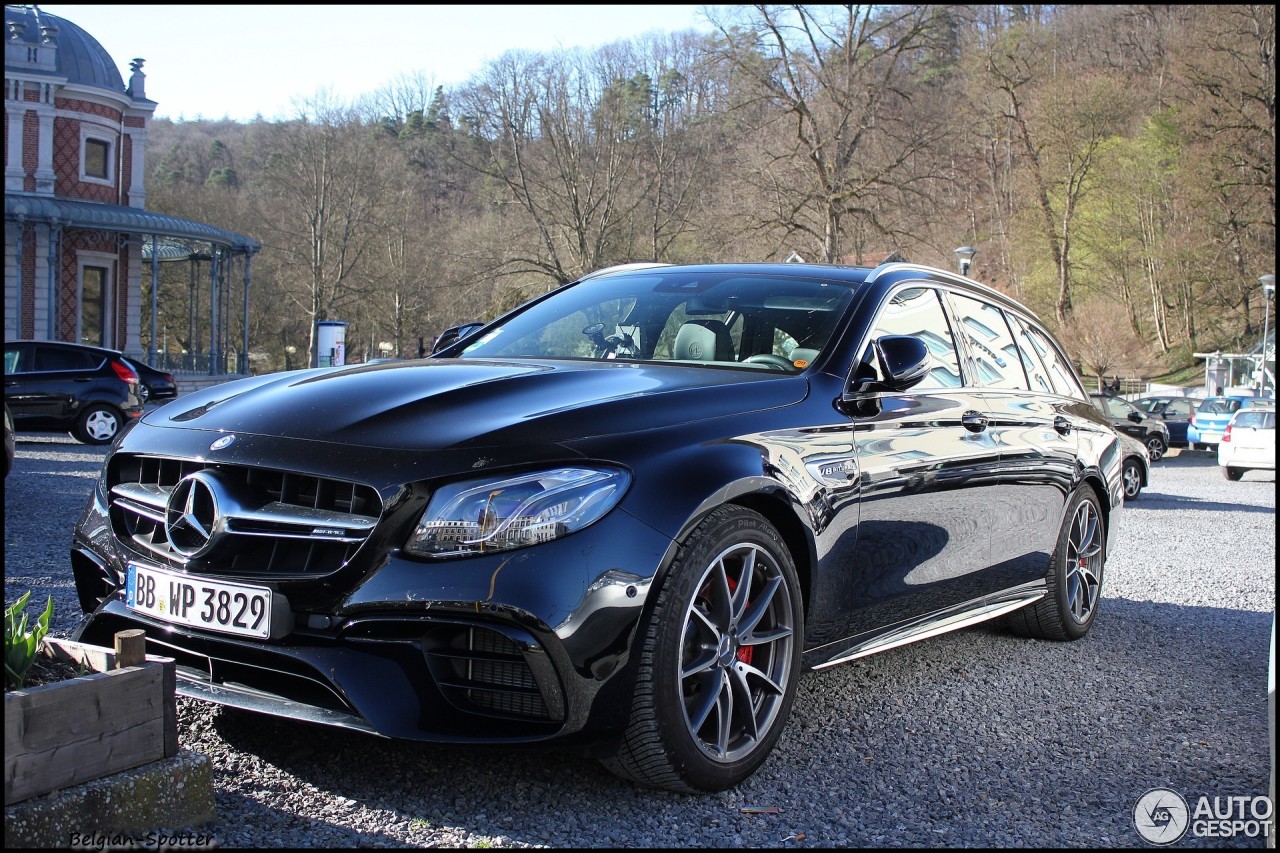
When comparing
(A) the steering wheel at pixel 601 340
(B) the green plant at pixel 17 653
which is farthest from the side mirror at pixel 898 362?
(B) the green plant at pixel 17 653

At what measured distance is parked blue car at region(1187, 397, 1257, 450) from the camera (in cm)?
3045

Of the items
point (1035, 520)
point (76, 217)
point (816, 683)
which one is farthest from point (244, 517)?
point (76, 217)

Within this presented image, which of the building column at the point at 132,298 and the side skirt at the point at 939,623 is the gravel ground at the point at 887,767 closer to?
the side skirt at the point at 939,623

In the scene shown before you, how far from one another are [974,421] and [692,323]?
3.81 ft

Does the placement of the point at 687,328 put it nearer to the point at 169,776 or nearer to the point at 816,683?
the point at 816,683

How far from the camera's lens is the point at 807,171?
3291 cm

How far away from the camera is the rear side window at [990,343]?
4.93m

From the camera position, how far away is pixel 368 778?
3.21 meters

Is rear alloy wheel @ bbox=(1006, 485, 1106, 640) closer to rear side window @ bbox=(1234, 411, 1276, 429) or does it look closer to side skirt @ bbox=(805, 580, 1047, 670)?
side skirt @ bbox=(805, 580, 1047, 670)

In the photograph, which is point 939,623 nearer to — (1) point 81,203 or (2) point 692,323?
(2) point 692,323

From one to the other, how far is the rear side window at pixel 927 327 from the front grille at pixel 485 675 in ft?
6.35

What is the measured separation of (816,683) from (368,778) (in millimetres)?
1951

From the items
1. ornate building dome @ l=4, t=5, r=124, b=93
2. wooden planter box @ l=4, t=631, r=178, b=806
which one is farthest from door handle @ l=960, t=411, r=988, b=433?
ornate building dome @ l=4, t=5, r=124, b=93

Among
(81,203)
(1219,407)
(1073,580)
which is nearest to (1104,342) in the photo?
(1219,407)
